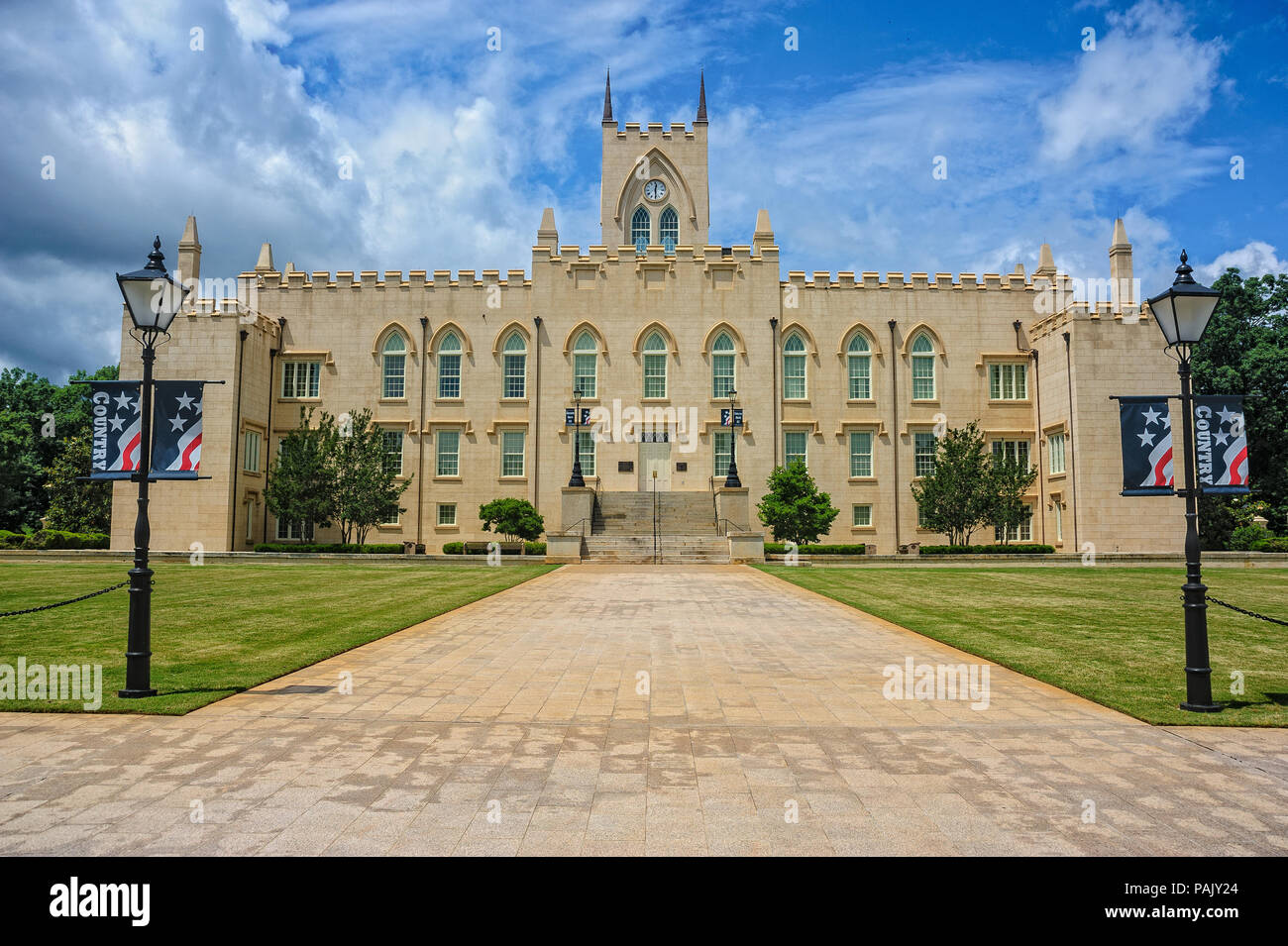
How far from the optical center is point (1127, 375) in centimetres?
3319

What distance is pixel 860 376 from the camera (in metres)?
39.4

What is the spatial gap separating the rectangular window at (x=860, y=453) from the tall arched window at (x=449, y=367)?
18.7 meters

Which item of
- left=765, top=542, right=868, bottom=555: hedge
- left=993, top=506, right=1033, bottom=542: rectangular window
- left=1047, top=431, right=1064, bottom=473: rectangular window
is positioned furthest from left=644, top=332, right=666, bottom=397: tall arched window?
left=1047, top=431, right=1064, bottom=473: rectangular window

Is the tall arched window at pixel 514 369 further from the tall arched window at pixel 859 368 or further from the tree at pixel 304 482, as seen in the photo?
the tall arched window at pixel 859 368

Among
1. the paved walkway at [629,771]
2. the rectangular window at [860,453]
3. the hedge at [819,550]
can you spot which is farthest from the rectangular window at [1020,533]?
the paved walkway at [629,771]

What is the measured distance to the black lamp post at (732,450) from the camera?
33.5 meters

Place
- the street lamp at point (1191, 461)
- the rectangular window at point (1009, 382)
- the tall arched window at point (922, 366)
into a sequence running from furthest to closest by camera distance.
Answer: the tall arched window at point (922, 366), the rectangular window at point (1009, 382), the street lamp at point (1191, 461)

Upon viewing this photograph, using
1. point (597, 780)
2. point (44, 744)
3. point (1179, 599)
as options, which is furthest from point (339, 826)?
point (1179, 599)

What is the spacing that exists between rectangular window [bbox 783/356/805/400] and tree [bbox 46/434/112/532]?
A: 99.4ft

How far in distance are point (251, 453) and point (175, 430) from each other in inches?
1172

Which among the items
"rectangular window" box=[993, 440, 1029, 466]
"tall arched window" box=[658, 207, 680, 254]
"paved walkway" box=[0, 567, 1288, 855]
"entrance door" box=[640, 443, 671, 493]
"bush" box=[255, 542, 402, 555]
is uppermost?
"tall arched window" box=[658, 207, 680, 254]

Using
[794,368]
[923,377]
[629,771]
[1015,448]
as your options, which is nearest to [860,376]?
[923,377]

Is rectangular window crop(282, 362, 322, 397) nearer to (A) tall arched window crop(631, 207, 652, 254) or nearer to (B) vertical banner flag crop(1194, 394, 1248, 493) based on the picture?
(A) tall arched window crop(631, 207, 652, 254)

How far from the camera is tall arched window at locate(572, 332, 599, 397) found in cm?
3888
